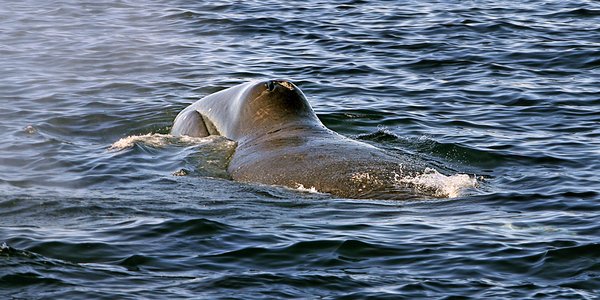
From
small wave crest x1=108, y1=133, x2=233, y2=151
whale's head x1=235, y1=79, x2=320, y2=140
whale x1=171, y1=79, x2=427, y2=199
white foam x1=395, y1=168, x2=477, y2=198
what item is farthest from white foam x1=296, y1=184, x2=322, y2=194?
small wave crest x1=108, y1=133, x2=233, y2=151

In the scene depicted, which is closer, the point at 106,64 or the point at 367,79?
the point at 367,79

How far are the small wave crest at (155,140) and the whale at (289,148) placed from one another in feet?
0.36

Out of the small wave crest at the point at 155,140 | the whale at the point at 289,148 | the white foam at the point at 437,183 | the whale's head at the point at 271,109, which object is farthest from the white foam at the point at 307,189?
the small wave crest at the point at 155,140

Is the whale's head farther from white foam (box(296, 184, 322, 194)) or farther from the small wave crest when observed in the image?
white foam (box(296, 184, 322, 194))

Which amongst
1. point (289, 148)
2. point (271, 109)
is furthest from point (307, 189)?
point (271, 109)

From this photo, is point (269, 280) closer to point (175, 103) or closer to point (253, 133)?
point (253, 133)

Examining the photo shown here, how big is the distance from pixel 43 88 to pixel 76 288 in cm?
1161

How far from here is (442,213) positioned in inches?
457

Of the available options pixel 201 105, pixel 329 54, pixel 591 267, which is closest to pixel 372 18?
pixel 329 54

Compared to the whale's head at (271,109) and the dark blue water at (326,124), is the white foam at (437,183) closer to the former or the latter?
the dark blue water at (326,124)

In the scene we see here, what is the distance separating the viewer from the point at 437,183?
12.4 meters

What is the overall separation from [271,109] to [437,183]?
2.85m

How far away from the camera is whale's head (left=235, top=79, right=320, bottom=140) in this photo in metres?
14.4

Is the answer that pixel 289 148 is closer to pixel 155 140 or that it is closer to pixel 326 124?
pixel 155 140
